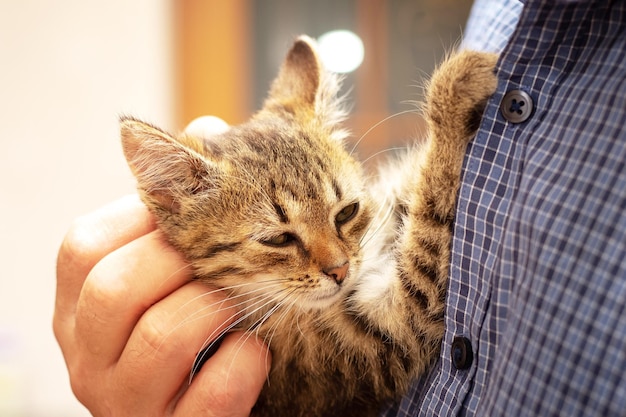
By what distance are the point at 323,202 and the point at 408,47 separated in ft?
6.64

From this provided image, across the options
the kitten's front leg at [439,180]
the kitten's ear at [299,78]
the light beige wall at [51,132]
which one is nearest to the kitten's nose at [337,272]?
the kitten's front leg at [439,180]

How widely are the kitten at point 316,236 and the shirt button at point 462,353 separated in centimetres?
16

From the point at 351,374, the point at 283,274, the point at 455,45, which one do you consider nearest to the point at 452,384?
the point at 351,374

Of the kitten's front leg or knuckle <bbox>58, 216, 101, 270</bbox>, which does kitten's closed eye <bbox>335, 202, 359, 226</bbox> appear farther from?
knuckle <bbox>58, 216, 101, 270</bbox>

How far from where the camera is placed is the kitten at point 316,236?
892mm

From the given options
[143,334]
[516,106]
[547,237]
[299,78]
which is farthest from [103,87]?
[547,237]

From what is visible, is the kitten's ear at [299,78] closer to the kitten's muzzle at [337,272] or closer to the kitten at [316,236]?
the kitten at [316,236]

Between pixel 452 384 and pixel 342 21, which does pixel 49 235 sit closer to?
pixel 342 21

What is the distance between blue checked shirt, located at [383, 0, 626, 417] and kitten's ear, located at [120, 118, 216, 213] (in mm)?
477

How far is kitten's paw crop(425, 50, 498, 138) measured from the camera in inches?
33.8

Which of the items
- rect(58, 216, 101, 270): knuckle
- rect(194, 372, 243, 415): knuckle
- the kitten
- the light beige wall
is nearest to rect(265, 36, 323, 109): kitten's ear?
the kitten

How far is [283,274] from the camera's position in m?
1.02

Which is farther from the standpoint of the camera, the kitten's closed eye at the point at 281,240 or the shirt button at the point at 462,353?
the kitten's closed eye at the point at 281,240

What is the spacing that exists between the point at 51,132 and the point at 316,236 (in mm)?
2107
